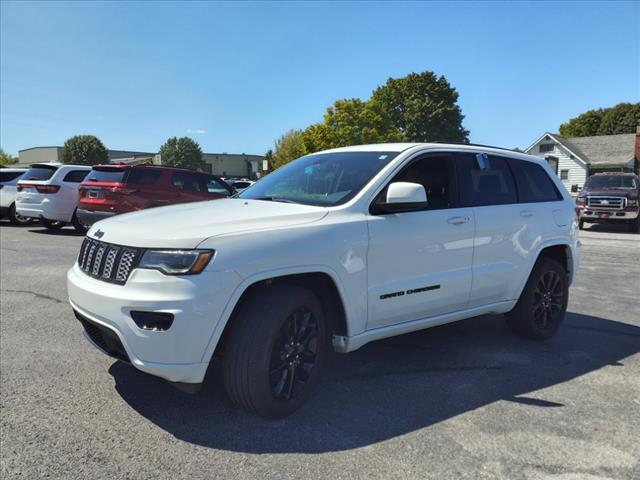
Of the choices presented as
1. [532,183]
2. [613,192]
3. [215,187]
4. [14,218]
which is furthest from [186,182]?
[613,192]

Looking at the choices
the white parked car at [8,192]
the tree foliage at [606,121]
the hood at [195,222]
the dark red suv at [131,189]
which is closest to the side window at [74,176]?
the dark red suv at [131,189]

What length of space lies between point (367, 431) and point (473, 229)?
6.24 feet

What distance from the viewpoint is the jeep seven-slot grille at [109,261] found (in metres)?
2.94

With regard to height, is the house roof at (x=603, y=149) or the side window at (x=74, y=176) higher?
the house roof at (x=603, y=149)

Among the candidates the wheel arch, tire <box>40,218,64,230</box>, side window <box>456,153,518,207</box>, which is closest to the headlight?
the wheel arch

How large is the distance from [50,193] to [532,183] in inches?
464

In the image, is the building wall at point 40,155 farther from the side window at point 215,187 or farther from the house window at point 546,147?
the side window at point 215,187

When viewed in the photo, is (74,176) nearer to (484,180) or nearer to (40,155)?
(484,180)

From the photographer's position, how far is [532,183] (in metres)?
4.95

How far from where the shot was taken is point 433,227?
150 inches

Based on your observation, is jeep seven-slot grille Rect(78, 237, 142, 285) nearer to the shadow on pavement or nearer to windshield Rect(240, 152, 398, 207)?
the shadow on pavement

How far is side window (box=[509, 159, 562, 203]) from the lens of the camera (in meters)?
4.81

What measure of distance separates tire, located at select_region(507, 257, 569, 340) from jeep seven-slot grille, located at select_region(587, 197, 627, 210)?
13996 mm

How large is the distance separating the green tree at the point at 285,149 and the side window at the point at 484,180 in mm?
58844
